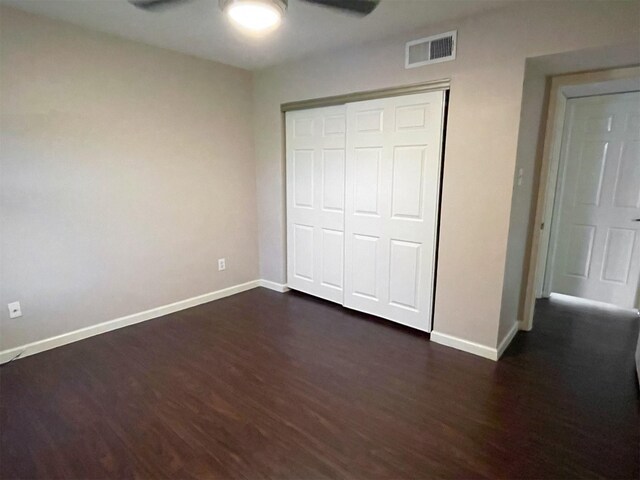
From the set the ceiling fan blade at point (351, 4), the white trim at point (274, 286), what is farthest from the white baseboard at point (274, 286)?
the ceiling fan blade at point (351, 4)

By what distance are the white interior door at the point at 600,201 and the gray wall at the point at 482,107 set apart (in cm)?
142

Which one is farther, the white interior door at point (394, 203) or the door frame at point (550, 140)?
the white interior door at point (394, 203)

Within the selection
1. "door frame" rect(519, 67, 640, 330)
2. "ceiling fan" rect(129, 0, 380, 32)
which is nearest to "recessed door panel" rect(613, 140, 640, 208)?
"door frame" rect(519, 67, 640, 330)

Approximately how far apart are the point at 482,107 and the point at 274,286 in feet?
9.02

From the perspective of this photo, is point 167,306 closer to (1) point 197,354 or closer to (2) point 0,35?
(1) point 197,354

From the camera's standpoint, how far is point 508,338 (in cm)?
282

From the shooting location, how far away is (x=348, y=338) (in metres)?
2.95

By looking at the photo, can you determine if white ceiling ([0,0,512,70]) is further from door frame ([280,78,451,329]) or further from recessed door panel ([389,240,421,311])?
recessed door panel ([389,240,421,311])

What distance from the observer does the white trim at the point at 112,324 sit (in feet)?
8.65

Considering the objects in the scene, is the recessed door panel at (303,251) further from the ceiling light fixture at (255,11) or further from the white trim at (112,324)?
the ceiling light fixture at (255,11)

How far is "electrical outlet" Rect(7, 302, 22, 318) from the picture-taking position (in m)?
2.55

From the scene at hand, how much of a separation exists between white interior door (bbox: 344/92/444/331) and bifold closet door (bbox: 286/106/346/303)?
148 millimetres

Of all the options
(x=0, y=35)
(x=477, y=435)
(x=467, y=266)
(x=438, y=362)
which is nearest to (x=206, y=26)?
(x=0, y=35)

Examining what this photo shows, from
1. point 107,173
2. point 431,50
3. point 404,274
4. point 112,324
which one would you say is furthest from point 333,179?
point 112,324
